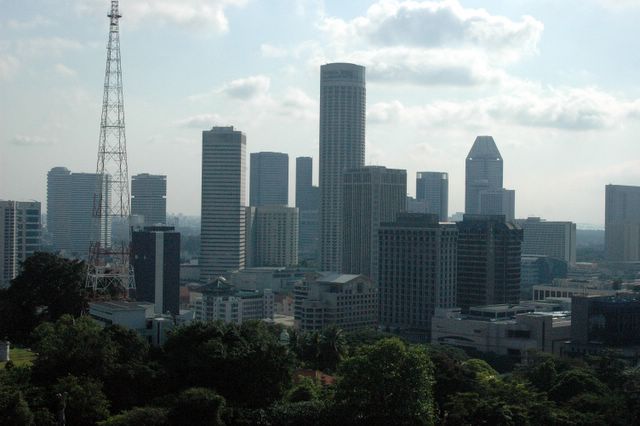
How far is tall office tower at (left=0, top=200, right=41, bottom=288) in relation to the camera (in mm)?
88812

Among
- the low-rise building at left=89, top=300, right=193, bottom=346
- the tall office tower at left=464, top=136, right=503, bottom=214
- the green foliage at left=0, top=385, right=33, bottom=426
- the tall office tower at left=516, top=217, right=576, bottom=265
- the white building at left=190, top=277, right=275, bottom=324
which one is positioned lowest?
the white building at left=190, top=277, right=275, bottom=324

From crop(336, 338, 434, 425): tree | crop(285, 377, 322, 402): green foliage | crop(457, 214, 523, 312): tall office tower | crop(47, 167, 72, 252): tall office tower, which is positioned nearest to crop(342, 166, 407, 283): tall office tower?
crop(457, 214, 523, 312): tall office tower

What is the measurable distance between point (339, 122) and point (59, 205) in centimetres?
5161

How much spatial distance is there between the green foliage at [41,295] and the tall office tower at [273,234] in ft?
271

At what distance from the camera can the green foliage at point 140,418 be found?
24797mm

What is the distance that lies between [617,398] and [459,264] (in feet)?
140

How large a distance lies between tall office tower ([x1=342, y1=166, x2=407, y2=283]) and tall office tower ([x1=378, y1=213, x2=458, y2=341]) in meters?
25.7

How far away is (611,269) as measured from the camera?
141 m

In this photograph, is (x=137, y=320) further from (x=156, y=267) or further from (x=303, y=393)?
(x=156, y=267)

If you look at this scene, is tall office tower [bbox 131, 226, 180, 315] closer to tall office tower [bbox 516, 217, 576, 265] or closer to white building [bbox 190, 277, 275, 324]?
white building [bbox 190, 277, 275, 324]

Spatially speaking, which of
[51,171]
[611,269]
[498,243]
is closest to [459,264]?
[498,243]

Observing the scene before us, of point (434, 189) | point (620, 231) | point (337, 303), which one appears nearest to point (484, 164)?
point (434, 189)

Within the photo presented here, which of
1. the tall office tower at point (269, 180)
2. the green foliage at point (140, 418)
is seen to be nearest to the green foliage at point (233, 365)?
the green foliage at point (140, 418)

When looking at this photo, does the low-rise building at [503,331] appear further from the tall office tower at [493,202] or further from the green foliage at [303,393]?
the tall office tower at [493,202]
